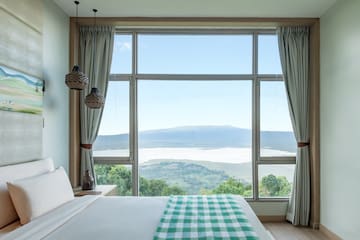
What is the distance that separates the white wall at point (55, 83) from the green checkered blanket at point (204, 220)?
175 cm

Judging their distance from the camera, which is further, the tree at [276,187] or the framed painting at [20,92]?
the tree at [276,187]

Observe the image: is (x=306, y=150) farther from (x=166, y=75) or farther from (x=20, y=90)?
(x=20, y=90)

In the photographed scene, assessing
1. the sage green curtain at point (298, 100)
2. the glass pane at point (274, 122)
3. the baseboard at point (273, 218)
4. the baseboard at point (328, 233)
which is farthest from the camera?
the glass pane at point (274, 122)

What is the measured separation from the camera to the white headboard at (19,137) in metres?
2.51

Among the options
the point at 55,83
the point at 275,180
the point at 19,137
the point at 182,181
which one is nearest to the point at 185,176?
the point at 182,181

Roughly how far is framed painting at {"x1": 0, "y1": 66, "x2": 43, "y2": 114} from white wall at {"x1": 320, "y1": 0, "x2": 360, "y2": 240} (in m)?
3.49

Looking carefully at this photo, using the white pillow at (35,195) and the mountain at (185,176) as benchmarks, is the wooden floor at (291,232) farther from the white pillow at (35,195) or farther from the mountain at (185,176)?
the white pillow at (35,195)

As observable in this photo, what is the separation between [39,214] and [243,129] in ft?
9.89

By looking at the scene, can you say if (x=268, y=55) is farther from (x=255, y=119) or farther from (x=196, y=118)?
(x=196, y=118)

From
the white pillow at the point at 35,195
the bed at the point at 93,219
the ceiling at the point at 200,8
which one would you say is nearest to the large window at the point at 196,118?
the ceiling at the point at 200,8

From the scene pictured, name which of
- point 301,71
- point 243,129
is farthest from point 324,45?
point 243,129

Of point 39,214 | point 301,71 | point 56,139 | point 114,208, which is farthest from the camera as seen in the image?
point 301,71

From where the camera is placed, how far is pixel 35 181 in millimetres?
2363

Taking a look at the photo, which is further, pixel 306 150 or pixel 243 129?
pixel 243 129
